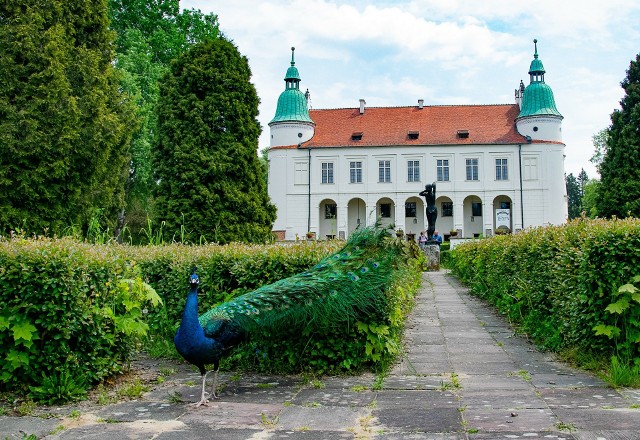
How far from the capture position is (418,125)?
5362 cm

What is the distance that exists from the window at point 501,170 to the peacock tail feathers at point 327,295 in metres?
47.2

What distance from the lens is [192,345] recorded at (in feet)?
17.2

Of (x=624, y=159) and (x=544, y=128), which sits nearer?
(x=624, y=159)

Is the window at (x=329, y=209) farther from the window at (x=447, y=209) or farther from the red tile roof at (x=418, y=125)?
the window at (x=447, y=209)

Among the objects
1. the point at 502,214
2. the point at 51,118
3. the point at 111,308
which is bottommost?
the point at 111,308

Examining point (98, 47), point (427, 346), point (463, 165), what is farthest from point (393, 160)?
point (427, 346)

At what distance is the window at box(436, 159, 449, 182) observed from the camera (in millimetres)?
52031

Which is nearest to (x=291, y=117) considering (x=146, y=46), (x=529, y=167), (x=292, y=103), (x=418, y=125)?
(x=292, y=103)

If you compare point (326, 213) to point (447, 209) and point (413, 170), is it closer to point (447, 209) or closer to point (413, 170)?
point (413, 170)

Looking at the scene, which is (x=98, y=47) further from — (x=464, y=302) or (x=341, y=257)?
(x=341, y=257)

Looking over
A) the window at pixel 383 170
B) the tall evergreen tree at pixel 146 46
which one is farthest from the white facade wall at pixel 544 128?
the tall evergreen tree at pixel 146 46

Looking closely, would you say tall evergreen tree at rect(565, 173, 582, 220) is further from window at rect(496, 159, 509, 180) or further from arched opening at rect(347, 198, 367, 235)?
arched opening at rect(347, 198, 367, 235)

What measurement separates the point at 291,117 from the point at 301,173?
187 inches

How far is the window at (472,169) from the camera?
51625 mm
